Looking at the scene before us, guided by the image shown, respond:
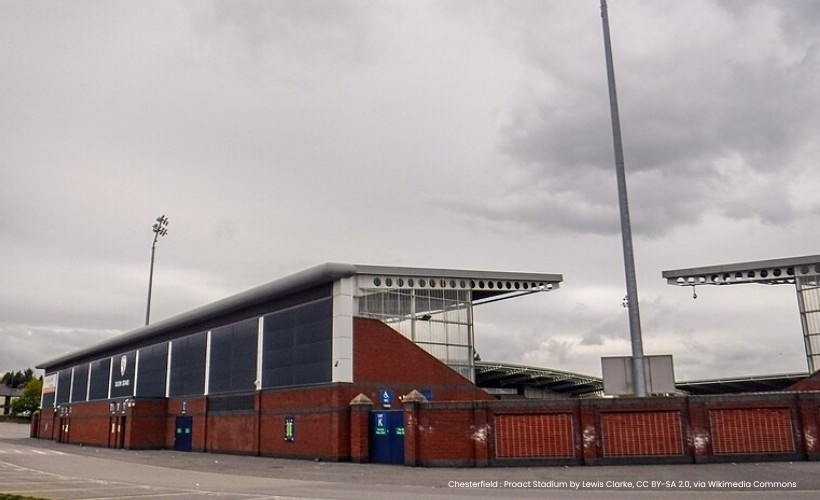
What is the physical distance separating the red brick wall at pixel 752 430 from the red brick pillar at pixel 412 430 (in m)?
11.9

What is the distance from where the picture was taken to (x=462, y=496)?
67.5ft

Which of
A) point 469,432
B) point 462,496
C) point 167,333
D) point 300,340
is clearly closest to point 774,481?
point 462,496

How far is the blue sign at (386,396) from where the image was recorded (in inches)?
1515

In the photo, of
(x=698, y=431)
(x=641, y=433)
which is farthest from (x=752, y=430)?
(x=641, y=433)

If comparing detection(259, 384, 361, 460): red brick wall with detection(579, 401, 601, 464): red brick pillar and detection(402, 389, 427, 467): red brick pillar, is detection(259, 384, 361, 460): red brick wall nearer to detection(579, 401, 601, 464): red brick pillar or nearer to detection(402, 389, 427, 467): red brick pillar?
detection(402, 389, 427, 467): red brick pillar

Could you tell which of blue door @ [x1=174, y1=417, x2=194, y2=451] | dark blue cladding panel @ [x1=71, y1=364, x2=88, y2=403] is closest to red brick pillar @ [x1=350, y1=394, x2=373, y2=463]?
blue door @ [x1=174, y1=417, x2=194, y2=451]

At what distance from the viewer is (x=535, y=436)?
30.1m

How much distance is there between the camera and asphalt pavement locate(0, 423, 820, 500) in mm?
21078

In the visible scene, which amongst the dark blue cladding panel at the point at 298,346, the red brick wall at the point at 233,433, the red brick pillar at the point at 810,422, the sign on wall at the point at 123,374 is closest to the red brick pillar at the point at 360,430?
the dark blue cladding panel at the point at 298,346

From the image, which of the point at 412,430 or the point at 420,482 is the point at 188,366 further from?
the point at 420,482

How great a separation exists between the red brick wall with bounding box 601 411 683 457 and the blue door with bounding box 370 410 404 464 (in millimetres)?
9276

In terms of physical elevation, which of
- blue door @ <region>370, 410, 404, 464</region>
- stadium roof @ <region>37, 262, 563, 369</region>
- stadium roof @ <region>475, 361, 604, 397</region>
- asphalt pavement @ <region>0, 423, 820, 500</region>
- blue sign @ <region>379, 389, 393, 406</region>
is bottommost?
asphalt pavement @ <region>0, 423, 820, 500</region>

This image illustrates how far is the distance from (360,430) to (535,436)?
9.18 m

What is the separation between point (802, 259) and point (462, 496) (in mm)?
28830
